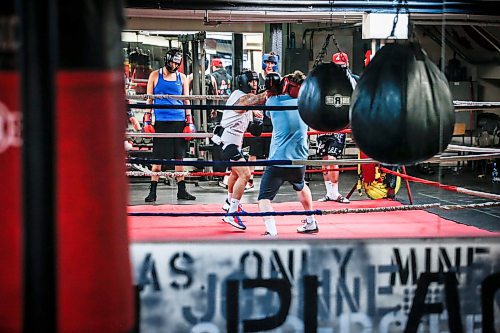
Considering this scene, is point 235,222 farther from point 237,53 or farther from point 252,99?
point 237,53

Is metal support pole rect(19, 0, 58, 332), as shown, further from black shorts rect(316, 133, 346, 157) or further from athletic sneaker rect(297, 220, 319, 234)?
black shorts rect(316, 133, 346, 157)

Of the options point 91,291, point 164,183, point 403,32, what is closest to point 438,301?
point 91,291

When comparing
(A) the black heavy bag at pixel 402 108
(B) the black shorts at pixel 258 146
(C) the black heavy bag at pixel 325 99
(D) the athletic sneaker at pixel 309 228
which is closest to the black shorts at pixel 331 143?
(B) the black shorts at pixel 258 146

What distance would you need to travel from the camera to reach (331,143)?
6375 mm

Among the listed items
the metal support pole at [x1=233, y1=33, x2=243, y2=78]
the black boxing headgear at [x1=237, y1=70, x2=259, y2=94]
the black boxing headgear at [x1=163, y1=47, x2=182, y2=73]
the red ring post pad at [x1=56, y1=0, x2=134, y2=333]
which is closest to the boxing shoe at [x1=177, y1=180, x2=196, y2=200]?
the black boxing headgear at [x1=163, y1=47, x2=182, y2=73]

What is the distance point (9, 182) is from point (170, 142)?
16.0 feet

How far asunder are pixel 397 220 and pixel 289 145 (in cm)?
107

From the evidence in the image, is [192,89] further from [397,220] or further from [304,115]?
[304,115]

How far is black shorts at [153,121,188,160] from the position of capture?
575 centimetres

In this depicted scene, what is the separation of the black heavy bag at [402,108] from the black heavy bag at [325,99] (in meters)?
1.12

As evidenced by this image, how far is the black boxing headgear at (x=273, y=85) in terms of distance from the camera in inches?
173

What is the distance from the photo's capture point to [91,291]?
0.93 meters

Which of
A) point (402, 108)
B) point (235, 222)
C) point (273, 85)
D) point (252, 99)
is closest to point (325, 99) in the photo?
point (273, 85)

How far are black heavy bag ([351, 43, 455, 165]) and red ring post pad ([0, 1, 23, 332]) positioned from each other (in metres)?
1.66
